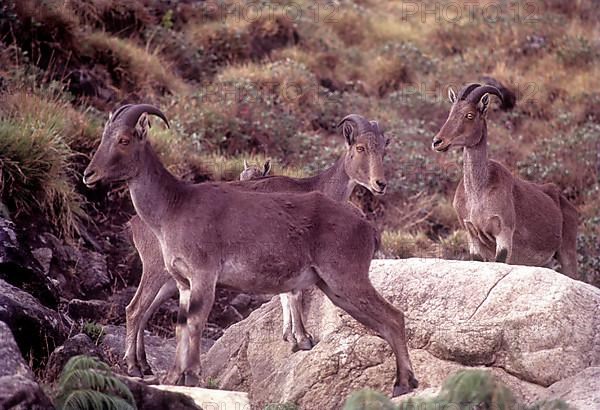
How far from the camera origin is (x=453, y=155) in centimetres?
2233

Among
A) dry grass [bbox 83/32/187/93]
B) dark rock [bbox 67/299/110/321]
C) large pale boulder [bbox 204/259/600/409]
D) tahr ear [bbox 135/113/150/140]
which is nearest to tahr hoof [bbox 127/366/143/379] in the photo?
large pale boulder [bbox 204/259/600/409]

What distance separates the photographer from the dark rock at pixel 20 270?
1140 centimetres

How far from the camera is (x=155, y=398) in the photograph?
8.77m

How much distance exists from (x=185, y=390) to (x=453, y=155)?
13.8 meters

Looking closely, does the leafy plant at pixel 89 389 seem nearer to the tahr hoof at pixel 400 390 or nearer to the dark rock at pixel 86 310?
the tahr hoof at pixel 400 390

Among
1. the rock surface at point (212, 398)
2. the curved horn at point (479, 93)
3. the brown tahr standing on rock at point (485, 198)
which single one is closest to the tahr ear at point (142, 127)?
the rock surface at point (212, 398)

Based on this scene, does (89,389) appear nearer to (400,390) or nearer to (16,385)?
(16,385)

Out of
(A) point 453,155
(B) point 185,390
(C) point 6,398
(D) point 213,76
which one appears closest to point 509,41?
(A) point 453,155

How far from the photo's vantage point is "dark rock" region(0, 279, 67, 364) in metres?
9.91

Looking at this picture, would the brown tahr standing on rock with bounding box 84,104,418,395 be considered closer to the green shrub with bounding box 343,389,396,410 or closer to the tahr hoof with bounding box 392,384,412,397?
the tahr hoof with bounding box 392,384,412,397

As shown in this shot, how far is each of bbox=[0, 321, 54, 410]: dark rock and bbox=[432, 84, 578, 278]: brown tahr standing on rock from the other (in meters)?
6.36

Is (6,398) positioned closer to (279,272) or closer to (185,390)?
(185,390)

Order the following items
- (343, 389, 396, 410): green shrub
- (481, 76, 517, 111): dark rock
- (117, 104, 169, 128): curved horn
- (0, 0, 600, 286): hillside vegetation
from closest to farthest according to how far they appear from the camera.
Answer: (343, 389, 396, 410): green shrub < (117, 104, 169, 128): curved horn < (0, 0, 600, 286): hillside vegetation < (481, 76, 517, 111): dark rock

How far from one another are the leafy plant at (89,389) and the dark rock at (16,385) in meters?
0.23
